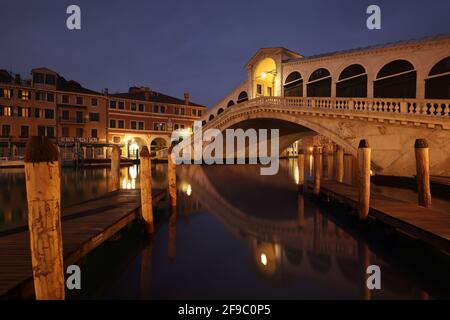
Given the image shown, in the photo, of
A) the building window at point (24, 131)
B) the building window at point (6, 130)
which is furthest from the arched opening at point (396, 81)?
the building window at point (6, 130)

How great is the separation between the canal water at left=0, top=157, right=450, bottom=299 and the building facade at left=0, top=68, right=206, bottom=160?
21.9 meters

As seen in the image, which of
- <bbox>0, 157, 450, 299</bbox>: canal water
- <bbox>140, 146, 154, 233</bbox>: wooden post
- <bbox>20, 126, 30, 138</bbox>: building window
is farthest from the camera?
<bbox>20, 126, 30, 138</bbox>: building window

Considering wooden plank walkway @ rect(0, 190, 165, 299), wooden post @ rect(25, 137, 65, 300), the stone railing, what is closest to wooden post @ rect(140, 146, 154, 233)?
wooden plank walkway @ rect(0, 190, 165, 299)

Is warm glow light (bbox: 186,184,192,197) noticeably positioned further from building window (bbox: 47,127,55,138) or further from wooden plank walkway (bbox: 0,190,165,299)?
building window (bbox: 47,127,55,138)

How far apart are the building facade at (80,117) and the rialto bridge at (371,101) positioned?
15.5m

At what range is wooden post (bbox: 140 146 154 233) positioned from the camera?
6.56m

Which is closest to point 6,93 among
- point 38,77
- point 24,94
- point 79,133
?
point 24,94

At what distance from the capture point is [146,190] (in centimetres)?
657

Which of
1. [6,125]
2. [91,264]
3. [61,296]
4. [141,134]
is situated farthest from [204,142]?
[61,296]

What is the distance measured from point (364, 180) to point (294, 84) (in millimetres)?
16273

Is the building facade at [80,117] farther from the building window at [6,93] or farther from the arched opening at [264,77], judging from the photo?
the arched opening at [264,77]

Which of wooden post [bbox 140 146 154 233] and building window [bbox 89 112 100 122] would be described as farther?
building window [bbox 89 112 100 122]

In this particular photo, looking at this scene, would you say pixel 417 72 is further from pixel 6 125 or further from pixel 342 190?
pixel 6 125
